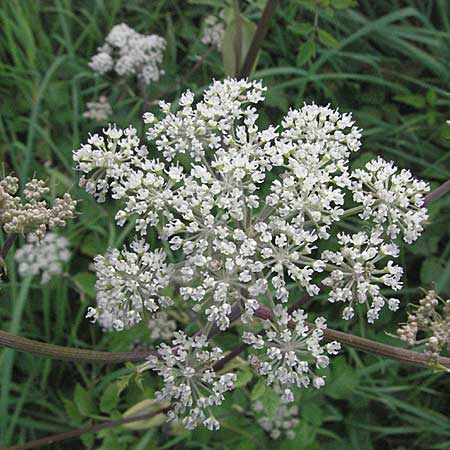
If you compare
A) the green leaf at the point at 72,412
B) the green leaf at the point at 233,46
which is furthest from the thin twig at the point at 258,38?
→ the green leaf at the point at 72,412

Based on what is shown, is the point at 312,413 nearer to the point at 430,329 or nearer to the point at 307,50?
the point at 430,329

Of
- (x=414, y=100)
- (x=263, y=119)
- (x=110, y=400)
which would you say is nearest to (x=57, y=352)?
(x=110, y=400)

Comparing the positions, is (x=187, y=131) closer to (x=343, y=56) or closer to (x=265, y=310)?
(x=265, y=310)

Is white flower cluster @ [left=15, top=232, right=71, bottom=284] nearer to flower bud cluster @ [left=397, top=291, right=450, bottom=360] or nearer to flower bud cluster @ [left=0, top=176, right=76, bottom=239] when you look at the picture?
flower bud cluster @ [left=0, top=176, right=76, bottom=239]

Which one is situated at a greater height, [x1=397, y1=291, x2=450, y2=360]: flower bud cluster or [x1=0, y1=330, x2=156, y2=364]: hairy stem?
[x1=397, y1=291, x2=450, y2=360]: flower bud cluster

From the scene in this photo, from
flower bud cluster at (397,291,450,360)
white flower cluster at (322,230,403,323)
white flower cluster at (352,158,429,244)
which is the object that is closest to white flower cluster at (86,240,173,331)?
white flower cluster at (322,230,403,323)
